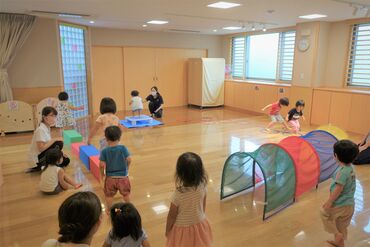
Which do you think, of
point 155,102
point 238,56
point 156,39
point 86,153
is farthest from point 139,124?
point 238,56

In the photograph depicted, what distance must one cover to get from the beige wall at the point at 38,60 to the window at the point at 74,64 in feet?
1.21

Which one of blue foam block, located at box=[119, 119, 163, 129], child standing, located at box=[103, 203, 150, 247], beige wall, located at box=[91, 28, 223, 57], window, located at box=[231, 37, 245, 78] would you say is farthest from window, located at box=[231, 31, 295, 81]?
child standing, located at box=[103, 203, 150, 247]

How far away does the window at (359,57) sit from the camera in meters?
6.64

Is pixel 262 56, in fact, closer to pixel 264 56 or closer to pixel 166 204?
pixel 264 56

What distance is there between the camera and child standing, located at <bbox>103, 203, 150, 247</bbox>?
A: 4.61 feet

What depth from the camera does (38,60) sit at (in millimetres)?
6555

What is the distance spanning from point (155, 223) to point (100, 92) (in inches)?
274

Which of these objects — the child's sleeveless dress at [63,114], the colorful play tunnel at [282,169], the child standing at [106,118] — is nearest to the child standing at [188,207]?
the colorful play tunnel at [282,169]

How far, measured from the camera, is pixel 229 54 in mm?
10570

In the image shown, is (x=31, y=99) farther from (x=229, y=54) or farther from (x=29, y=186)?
(x=229, y=54)

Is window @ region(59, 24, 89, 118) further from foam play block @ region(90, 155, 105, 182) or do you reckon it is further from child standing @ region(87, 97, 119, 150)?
child standing @ region(87, 97, 119, 150)

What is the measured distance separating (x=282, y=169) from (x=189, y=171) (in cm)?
172

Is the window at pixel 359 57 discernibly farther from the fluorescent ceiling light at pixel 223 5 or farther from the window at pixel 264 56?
the fluorescent ceiling light at pixel 223 5

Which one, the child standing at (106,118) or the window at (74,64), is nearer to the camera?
the child standing at (106,118)
